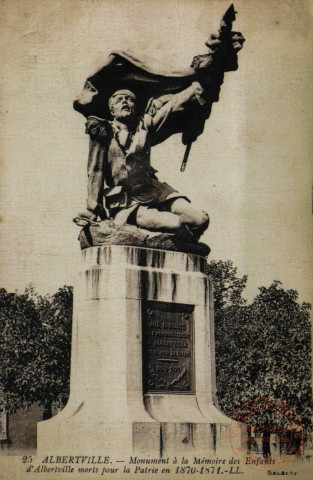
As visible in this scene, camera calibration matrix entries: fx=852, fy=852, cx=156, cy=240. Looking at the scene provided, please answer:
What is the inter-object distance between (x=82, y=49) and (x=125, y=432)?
6553mm

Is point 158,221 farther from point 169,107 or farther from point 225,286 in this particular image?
point 225,286

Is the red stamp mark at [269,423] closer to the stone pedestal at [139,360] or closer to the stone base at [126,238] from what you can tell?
the stone pedestal at [139,360]

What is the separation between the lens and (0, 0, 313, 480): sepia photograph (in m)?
12.2

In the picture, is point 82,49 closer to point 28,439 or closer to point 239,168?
point 239,168

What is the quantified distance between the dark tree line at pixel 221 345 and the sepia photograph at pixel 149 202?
7.57m

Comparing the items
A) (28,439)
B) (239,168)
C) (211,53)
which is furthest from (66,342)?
(211,53)

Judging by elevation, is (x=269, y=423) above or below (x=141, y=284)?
below

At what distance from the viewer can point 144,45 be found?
1431cm

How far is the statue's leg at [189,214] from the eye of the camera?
13.6 meters

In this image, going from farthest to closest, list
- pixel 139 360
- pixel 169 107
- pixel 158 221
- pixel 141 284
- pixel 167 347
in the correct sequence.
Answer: pixel 169 107 → pixel 158 221 → pixel 167 347 → pixel 141 284 → pixel 139 360

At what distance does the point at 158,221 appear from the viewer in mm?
13266

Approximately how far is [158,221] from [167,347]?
6.44 ft

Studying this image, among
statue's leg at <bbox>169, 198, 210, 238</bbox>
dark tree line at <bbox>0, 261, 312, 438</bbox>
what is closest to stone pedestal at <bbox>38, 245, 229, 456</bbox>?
statue's leg at <bbox>169, 198, 210, 238</bbox>

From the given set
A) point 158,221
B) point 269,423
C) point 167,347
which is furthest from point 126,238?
point 269,423
